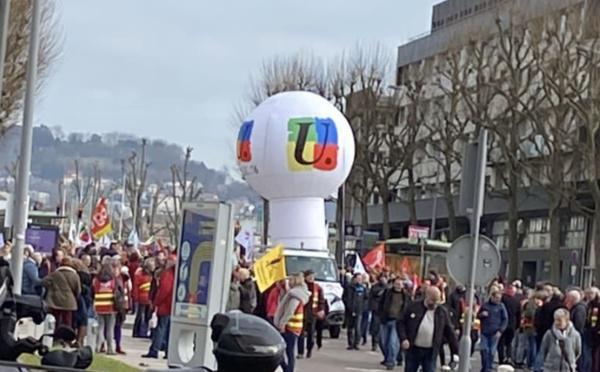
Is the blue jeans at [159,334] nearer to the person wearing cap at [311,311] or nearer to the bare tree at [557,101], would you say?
the person wearing cap at [311,311]

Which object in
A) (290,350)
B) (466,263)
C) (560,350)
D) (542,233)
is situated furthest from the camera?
Result: (542,233)

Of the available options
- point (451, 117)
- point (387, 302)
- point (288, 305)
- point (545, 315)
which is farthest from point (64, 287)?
Answer: point (451, 117)

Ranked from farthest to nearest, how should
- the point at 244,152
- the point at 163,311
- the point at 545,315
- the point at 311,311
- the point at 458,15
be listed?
the point at 458,15 → the point at 244,152 → the point at 545,315 → the point at 311,311 → the point at 163,311

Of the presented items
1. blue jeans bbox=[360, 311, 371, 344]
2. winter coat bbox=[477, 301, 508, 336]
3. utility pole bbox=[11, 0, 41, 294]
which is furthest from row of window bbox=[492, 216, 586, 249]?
utility pole bbox=[11, 0, 41, 294]

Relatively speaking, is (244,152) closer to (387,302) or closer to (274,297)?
(387,302)

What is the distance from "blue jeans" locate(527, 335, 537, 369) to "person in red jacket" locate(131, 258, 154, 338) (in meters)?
7.53

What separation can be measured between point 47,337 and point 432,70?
7239 centimetres

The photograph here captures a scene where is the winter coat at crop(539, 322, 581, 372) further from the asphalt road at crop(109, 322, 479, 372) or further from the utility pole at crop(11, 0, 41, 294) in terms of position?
the utility pole at crop(11, 0, 41, 294)

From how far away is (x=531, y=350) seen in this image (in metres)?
27.7

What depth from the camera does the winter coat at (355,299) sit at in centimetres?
3192

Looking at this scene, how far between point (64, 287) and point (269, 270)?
158 inches

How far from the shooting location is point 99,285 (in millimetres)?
23531

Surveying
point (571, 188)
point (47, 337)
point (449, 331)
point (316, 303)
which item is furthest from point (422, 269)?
point (47, 337)

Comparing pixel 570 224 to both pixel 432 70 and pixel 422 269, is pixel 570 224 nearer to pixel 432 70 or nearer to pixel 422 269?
pixel 432 70
